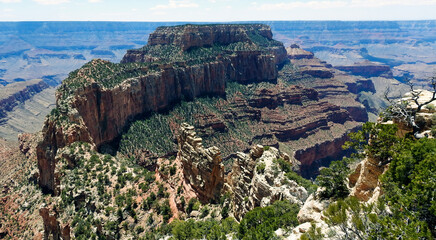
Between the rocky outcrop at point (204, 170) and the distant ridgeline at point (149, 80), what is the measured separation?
102 feet

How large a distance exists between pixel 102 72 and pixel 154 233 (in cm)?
6423

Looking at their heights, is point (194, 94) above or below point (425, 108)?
below

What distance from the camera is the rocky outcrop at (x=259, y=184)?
38.6 m

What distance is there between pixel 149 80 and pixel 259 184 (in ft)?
256

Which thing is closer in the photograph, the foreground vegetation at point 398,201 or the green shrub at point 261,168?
the foreground vegetation at point 398,201

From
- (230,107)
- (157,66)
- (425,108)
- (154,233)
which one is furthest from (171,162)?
(230,107)

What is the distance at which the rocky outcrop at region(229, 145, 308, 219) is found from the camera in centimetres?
3857

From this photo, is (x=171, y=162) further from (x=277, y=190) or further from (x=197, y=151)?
(x=277, y=190)

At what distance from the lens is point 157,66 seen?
117188 mm

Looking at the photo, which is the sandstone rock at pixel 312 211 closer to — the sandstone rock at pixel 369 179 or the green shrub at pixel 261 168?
the sandstone rock at pixel 369 179

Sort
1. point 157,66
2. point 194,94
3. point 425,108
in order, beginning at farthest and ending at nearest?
point 194,94
point 157,66
point 425,108

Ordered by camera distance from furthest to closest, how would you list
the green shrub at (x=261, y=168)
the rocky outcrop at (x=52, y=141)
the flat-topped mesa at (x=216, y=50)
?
1. the flat-topped mesa at (x=216, y=50)
2. the rocky outcrop at (x=52, y=141)
3. the green shrub at (x=261, y=168)

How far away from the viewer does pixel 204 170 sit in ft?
167

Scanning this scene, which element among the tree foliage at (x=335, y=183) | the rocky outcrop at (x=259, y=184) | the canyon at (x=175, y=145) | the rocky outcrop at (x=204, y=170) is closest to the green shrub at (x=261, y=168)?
the rocky outcrop at (x=259, y=184)
